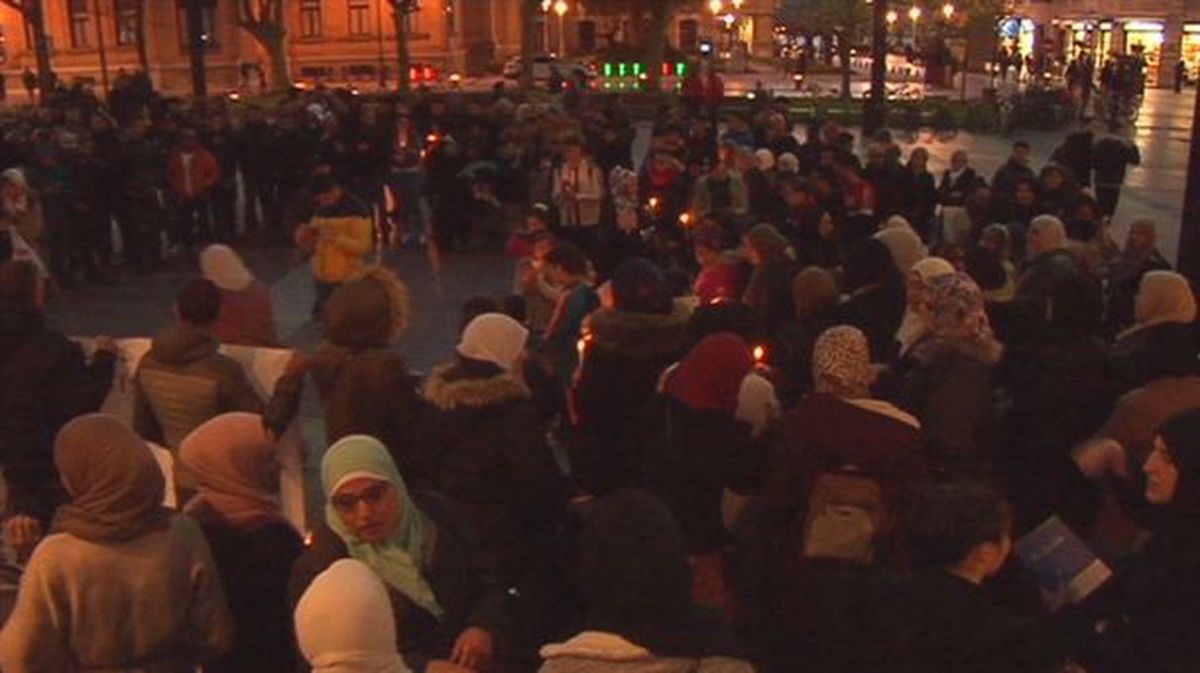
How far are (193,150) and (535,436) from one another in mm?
11740

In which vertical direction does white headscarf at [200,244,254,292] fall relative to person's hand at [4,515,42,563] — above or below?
above

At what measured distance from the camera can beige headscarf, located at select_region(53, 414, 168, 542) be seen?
3.63 metres

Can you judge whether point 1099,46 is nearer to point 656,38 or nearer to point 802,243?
point 656,38

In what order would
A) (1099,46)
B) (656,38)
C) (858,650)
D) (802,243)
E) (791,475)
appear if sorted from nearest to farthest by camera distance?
(858,650) < (791,475) < (802,243) < (656,38) < (1099,46)

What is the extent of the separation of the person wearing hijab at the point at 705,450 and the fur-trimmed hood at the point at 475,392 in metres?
0.63

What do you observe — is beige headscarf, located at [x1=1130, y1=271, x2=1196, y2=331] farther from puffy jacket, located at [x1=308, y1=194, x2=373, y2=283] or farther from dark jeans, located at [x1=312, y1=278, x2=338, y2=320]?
dark jeans, located at [x1=312, y1=278, x2=338, y2=320]

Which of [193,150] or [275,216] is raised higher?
[193,150]

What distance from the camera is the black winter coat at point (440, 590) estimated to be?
382 centimetres

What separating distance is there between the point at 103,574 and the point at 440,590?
38.0 inches

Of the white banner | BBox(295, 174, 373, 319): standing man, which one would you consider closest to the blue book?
the white banner

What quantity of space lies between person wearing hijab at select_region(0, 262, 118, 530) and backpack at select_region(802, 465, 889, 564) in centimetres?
322

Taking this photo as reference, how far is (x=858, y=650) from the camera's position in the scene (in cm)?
332

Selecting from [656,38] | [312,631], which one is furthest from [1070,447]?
[656,38]

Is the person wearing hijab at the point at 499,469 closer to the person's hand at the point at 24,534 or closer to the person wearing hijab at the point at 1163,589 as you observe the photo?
the person's hand at the point at 24,534
